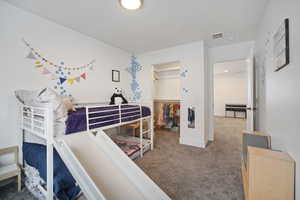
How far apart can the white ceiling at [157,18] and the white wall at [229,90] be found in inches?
189

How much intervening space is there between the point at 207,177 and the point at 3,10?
3678mm

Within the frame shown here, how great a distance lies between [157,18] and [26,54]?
2.11 m

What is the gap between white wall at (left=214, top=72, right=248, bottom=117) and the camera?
6685mm

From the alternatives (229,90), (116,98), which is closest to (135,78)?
(116,98)

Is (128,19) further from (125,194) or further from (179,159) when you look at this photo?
(179,159)

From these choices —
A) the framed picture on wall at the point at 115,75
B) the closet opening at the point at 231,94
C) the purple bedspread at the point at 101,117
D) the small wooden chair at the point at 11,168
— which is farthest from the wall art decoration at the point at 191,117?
the closet opening at the point at 231,94

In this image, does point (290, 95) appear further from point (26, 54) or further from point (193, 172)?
point (26, 54)

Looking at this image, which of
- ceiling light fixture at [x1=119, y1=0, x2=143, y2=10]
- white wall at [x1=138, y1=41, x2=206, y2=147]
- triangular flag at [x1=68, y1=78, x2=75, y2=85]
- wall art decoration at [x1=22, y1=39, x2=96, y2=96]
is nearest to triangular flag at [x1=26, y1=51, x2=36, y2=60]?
wall art decoration at [x1=22, y1=39, x2=96, y2=96]

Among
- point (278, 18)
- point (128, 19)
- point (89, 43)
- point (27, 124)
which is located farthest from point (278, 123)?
point (89, 43)

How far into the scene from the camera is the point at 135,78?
380cm

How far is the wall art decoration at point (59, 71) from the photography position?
6.33 ft

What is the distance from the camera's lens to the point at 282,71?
46.3 inches

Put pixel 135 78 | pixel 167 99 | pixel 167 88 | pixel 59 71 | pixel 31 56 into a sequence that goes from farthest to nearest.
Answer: pixel 167 88 < pixel 167 99 < pixel 135 78 < pixel 59 71 < pixel 31 56

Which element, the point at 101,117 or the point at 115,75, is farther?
the point at 115,75
